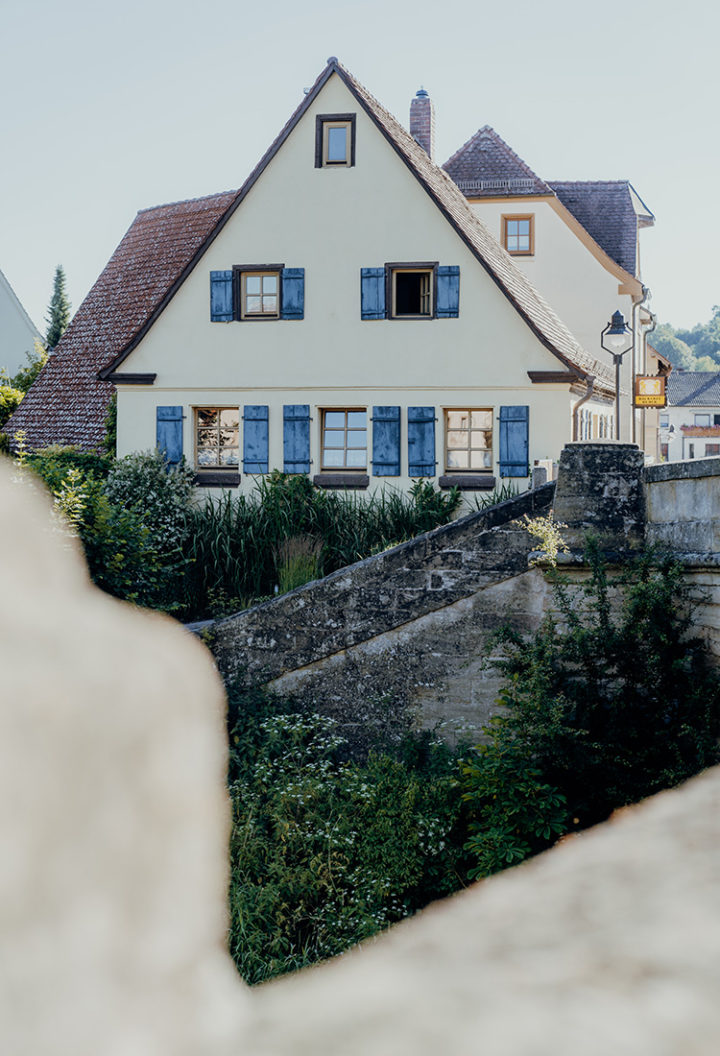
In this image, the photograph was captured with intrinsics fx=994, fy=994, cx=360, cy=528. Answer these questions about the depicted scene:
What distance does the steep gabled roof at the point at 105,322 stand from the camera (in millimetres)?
19000

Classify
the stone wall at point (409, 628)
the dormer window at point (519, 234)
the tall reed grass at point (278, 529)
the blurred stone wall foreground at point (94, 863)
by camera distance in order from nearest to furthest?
the blurred stone wall foreground at point (94, 863) → the stone wall at point (409, 628) → the tall reed grass at point (278, 529) → the dormer window at point (519, 234)

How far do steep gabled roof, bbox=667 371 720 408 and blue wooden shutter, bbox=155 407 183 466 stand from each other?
70.3 m

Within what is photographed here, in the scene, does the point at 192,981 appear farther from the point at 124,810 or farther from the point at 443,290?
the point at 443,290

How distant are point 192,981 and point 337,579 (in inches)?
309

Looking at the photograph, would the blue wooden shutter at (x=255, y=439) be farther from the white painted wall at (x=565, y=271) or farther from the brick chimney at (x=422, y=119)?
the white painted wall at (x=565, y=271)

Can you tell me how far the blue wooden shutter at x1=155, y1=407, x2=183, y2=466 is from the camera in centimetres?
1623

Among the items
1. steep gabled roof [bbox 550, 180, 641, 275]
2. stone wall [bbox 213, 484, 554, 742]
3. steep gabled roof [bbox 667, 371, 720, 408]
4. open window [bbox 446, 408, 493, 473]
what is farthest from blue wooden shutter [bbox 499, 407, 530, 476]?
steep gabled roof [bbox 667, 371, 720, 408]

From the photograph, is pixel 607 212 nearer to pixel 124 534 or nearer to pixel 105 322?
pixel 105 322

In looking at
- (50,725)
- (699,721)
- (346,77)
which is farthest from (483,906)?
(346,77)

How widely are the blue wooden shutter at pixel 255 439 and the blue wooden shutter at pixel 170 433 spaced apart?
110cm

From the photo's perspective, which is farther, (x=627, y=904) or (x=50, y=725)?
(x=50, y=725)

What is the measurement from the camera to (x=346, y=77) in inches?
613

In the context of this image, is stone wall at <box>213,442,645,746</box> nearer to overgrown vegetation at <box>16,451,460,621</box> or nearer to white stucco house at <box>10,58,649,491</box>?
overgrown vegetation at <box>16,451,460,621</box>

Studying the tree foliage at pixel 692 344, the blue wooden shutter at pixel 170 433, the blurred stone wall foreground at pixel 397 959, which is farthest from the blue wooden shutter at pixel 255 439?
the tree foliage at pixel 692 344
